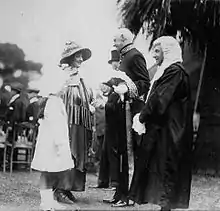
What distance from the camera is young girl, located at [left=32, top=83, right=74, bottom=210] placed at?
6.60ft

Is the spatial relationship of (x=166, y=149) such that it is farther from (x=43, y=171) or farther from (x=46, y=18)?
(x=46, y=18)

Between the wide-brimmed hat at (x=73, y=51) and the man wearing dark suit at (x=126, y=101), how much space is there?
0.56ft

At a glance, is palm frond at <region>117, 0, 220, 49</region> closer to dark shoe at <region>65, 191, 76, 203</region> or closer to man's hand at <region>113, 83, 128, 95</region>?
man's hand at <region>113, 83, 128, 95</region>

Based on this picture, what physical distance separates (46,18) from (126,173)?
2.88ft

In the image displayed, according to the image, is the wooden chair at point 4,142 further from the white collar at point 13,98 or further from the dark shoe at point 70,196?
the dark shoe at point 70,196

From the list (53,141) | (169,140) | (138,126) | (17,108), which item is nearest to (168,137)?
(169,140)

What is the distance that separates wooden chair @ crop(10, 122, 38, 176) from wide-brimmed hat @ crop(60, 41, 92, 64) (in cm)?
37

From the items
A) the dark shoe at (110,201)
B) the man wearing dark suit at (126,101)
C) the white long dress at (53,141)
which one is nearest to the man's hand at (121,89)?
the man wearing dark suit at (126,101)

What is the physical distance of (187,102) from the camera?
6.07 ft

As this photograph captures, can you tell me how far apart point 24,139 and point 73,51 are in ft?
1.66

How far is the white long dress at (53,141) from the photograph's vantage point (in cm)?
201

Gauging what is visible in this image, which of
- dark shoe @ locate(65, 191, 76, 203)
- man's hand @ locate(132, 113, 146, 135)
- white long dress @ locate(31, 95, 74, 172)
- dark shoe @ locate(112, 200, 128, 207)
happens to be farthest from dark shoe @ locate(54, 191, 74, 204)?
man's hand @ locate(132, 113, 146, 135)

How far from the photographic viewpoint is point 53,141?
79.5 inches

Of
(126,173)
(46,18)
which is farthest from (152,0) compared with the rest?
(126,173)
